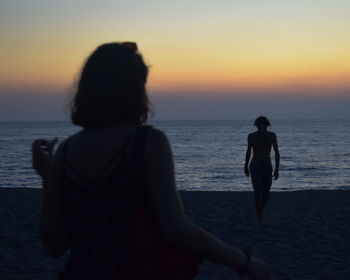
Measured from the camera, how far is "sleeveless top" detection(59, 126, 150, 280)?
1.27m

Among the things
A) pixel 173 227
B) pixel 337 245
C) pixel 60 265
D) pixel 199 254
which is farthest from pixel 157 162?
pixel 337 245

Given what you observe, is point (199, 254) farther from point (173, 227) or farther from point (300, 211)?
point (300, 211)

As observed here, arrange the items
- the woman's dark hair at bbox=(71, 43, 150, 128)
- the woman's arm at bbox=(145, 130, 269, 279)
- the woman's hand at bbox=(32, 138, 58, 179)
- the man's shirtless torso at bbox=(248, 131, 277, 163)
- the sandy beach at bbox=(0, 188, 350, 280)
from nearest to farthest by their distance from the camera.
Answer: the woman's arm at bbox=(145, 130, 269, 279) < the woman's dark hair at bbox=(71, 43, 150, 128) < the woman's hand at bbox=(32, 138, 58, 179) < the sandy beach at bbox=(0, 188, 350, 280) < the man's shirtless torso at bbox=(248, 131, 277, 163)

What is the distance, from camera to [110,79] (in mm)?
1397

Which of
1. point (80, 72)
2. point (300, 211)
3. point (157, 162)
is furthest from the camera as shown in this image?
point (300, 211)

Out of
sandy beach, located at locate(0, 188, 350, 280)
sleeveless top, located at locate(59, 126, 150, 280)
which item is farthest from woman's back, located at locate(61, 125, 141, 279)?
sandy beach, located at locate(0, 188, 350, 280)

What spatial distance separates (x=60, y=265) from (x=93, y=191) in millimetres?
5508

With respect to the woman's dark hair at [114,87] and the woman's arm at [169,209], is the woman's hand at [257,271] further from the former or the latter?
the woman's dark hair at [114,87]

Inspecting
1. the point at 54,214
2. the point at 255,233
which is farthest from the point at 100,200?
the point at 255,233

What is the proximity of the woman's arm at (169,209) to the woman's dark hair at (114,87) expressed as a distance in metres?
0.19

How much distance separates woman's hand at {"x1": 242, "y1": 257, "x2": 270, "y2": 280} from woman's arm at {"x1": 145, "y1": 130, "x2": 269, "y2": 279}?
Result: 10 centimetres

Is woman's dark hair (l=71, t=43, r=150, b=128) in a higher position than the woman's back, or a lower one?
higher

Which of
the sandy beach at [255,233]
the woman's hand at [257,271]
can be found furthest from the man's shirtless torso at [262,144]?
the woman's hand at [257,271]

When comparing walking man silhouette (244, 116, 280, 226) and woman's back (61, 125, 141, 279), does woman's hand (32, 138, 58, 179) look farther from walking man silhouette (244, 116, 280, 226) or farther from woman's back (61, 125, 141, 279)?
walking man silhouette (244, 116, 280, 226)
